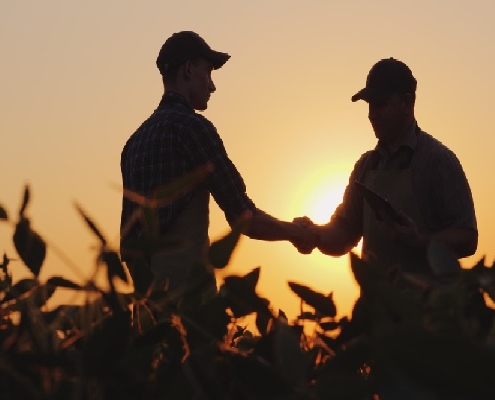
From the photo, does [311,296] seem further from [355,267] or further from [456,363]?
[456,363]

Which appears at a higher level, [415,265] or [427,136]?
[427,136]

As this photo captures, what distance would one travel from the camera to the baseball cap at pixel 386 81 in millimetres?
5664

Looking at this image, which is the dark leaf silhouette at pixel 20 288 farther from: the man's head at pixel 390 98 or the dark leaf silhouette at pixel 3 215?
the man's head at pixel 390 98

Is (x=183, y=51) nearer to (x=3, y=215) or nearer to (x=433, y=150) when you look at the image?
(x=433, y=150)

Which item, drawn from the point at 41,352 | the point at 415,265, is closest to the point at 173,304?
the point at 41,352

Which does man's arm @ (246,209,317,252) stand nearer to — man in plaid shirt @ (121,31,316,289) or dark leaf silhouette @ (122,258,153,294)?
man in plaid shirt @ (121,31,316,289)

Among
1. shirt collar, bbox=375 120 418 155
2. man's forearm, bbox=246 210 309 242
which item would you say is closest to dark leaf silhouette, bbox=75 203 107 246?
man's forearm, bbox=246 210 309 242

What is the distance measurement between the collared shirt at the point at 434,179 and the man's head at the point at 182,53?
1.14 metres

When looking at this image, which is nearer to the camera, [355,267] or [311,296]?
[355,267]

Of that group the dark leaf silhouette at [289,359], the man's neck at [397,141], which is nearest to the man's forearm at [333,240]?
the man's neck at [397,141]

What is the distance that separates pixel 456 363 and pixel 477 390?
0.11 feet

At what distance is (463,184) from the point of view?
5.09 meters

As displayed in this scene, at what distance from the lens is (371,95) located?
5.68m

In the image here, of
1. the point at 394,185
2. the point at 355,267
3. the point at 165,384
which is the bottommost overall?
the point at 165,384
